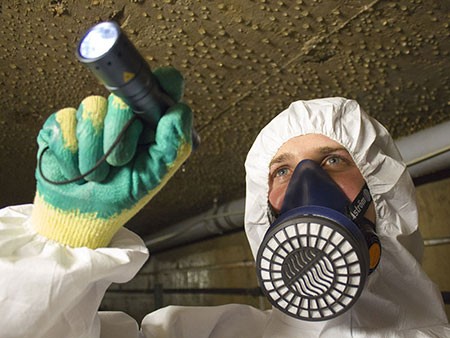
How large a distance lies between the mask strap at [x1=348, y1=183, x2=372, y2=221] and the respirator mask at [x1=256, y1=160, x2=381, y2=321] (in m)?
0.07

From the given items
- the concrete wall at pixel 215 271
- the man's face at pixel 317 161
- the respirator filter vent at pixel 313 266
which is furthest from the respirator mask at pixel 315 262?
the concrete wall at pixel 215 271

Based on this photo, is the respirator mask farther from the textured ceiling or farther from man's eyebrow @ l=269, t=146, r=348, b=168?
the textured ceiling

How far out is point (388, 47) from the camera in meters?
1.21

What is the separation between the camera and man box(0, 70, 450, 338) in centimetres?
68

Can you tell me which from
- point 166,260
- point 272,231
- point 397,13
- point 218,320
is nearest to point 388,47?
point 397,13

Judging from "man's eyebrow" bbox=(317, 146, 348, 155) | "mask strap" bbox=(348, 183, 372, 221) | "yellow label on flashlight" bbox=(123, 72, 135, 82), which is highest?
"yellow label on flashlight" bbox=(123, 72, 135, 82)

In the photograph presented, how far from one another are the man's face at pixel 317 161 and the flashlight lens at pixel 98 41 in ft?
1.95

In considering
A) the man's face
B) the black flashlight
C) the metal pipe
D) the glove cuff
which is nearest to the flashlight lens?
the black flashlight

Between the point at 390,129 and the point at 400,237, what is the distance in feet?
2.20

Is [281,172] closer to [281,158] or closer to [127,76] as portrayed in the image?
[281,158]

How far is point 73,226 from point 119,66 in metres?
0.28

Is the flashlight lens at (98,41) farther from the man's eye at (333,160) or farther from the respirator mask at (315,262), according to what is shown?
the man's eye at (333,160)

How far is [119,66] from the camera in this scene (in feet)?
1.92

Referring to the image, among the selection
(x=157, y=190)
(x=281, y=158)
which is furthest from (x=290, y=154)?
(x=157, y=190)
